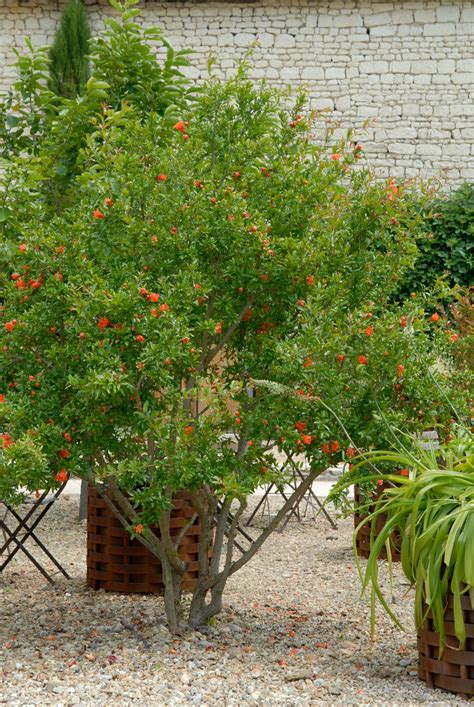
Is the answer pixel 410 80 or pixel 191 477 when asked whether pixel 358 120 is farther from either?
pixel 191 477

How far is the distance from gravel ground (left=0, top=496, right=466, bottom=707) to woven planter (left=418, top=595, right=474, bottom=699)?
4 cm

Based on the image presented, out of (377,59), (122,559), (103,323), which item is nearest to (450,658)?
(103,323)

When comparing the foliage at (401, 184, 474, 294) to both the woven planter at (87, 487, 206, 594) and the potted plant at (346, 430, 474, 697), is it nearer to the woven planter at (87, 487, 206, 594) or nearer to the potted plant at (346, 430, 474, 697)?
the woven planter at (87, 487, 206, 594)

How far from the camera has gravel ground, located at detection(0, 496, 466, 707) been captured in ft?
11.0

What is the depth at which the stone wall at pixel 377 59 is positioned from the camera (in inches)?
558

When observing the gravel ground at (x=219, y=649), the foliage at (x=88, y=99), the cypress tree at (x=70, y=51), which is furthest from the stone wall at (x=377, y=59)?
the gravel ground at (x=219, y=649)

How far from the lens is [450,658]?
3.28 m

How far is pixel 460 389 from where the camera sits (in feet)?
13.2

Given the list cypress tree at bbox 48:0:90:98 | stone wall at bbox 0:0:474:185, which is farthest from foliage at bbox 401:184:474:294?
cypress tree at bbox 48:0:90:98

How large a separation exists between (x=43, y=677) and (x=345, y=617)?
5.25 feet

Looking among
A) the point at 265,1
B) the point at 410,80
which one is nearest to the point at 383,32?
the point at 410,80

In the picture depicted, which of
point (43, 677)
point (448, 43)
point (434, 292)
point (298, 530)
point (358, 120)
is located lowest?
point (43, 677)

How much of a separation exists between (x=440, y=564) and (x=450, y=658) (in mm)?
347

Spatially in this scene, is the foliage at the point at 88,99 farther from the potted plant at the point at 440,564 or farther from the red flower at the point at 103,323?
the potted plant at the point at 440,564
